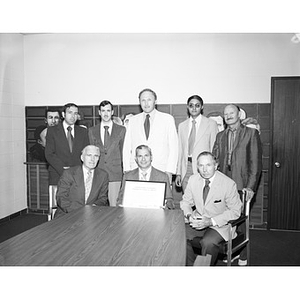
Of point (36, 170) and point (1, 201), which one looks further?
point (36, 170)

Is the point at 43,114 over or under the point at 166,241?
over

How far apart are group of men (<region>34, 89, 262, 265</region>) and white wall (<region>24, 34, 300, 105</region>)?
1499mm

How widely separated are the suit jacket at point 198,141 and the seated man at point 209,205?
0.88 m

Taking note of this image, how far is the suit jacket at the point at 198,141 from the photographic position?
4.25 m

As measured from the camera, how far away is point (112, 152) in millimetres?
4227

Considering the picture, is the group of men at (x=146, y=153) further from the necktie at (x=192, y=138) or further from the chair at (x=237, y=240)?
the chair at (x=237, y=240)

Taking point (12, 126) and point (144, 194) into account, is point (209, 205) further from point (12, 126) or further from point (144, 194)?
point (12, 126)

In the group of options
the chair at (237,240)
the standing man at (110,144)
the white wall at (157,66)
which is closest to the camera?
the chair at (237,240)

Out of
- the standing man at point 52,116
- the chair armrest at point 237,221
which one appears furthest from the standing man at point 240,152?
the standing man at point 52,116

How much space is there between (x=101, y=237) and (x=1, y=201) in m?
3.93

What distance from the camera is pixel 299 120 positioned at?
16.8 feet
